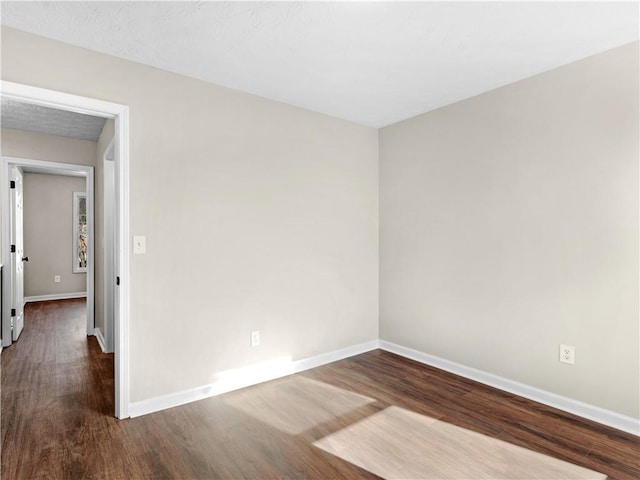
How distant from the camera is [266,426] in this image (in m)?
2.36

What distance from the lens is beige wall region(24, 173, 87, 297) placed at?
6605mm

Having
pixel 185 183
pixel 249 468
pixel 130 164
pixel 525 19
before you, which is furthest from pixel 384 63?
pixel 249 468

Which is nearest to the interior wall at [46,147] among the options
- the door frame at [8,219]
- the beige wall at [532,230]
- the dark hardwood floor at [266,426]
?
the door frame at [8,219]

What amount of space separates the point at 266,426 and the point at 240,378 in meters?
0.69

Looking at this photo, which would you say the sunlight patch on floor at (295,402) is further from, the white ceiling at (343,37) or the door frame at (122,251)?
the white ceiling at (343,37)

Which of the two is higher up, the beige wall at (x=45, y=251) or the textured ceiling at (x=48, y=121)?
the textured ceiling at (x=48, y=121)

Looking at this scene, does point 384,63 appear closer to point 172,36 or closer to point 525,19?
point 525,19

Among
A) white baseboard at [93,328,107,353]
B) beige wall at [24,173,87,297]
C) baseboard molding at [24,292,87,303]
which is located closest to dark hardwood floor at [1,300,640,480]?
white baseboard at [93,328,107,353]

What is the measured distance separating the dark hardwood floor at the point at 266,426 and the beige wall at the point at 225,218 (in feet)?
1.18

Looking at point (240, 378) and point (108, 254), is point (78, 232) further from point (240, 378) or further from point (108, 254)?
point (240, 378)

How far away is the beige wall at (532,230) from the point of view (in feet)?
7.63

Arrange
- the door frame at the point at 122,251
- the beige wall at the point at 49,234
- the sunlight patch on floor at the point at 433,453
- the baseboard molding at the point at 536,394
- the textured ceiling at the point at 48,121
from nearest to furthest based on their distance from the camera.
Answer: the sunlight patch on floor at the point at 433,453 < the baseboard molding at the point at 536,394 < the door frame at the point at 122,251 < the textured ceiling at the point at 48,121 < the beige wall at the point at 49,234

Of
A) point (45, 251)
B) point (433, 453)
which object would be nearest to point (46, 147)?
point (45, 251)

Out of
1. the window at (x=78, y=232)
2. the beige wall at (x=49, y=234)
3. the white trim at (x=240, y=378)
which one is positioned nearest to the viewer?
the white trim at (x=240, y=378)
